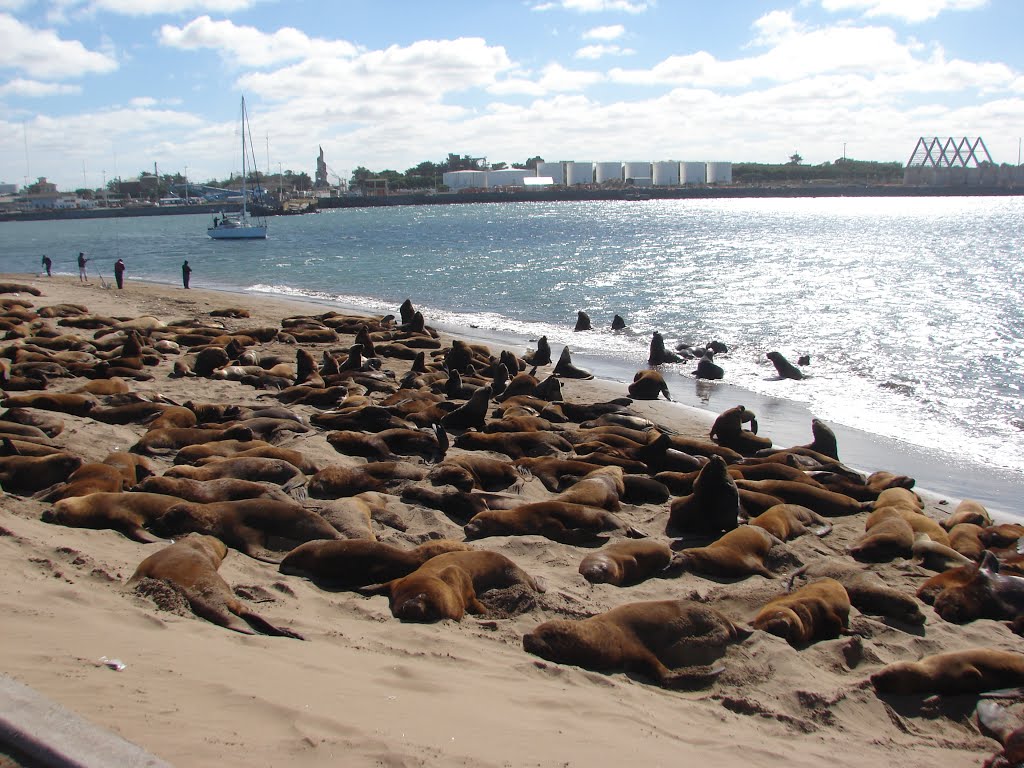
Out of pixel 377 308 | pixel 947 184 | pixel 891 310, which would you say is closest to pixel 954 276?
pixel 891 310

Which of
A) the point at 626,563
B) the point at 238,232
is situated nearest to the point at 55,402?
the point at 626,563

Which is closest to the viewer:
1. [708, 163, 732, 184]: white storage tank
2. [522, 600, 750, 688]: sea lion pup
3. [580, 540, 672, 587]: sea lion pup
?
[522, 600, 750, 688]: sea lion pup

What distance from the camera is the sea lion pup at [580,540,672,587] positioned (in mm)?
6352

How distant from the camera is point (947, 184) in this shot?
548 feet

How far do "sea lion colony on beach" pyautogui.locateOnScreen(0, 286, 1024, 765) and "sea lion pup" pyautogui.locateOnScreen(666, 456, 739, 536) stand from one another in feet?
0.06

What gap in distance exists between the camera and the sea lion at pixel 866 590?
622cm

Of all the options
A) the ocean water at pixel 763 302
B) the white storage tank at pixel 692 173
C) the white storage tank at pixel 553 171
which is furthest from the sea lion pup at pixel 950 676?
the white storage tank at pixel 692 173

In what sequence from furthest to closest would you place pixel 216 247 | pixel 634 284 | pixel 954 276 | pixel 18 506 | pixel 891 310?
pixel 216 247
pixel 954 276
pixel 634 284
pixel 891 310
pixel 18 506

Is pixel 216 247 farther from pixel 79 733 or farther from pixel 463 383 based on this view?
pixel 79 733

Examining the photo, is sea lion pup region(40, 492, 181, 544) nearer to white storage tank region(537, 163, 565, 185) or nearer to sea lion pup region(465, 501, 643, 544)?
sea lion pup region(465, 501, 643, 544)

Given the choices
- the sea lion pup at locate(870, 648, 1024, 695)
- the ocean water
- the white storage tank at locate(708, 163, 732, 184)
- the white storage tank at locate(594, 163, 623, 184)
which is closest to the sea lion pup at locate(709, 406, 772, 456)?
the ocean water

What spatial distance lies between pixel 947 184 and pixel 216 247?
154 m

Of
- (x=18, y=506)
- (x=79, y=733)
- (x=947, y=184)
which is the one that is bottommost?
(x=18, y=506)

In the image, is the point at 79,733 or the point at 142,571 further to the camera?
the point at 142,571
